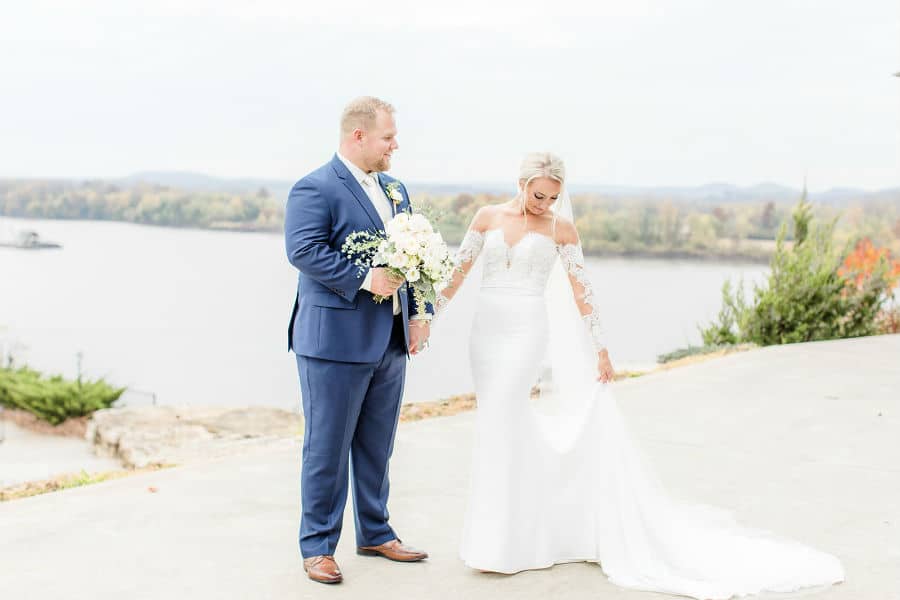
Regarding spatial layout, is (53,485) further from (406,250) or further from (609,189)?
(609,189)

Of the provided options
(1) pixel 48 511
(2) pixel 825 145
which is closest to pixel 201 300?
(2) pixel 825 145

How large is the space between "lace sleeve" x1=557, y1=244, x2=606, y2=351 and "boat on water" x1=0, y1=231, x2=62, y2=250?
1796 cm

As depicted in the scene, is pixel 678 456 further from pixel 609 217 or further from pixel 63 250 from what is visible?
pixel 63 250

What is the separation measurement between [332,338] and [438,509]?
1558 millimetres

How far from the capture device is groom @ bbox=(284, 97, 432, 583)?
354 centimetres

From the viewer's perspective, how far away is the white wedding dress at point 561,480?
379 centimetres

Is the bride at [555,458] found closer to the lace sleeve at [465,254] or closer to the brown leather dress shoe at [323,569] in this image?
the lace sleeve at [465,254]

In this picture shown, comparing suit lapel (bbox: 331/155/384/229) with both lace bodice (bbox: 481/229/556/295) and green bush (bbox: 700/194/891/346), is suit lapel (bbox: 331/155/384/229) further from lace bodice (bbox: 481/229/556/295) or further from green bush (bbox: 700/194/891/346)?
green bush (bbox: 700/194/891/346)

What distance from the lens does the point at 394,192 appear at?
3.77m

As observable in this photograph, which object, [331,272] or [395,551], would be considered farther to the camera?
[395,551]

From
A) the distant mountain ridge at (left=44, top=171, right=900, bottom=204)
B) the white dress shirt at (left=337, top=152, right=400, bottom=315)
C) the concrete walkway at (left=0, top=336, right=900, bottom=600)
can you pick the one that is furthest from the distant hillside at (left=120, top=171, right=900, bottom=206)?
the white dress shirt at (left=337, top=152, right=400, bottom=315)

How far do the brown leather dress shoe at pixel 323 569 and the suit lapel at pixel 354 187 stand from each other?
130cm

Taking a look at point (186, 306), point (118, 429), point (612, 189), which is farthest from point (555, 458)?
point (186, 306)

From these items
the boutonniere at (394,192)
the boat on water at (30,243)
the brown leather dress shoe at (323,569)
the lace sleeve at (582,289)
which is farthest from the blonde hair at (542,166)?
the boat on water at (30,243)
